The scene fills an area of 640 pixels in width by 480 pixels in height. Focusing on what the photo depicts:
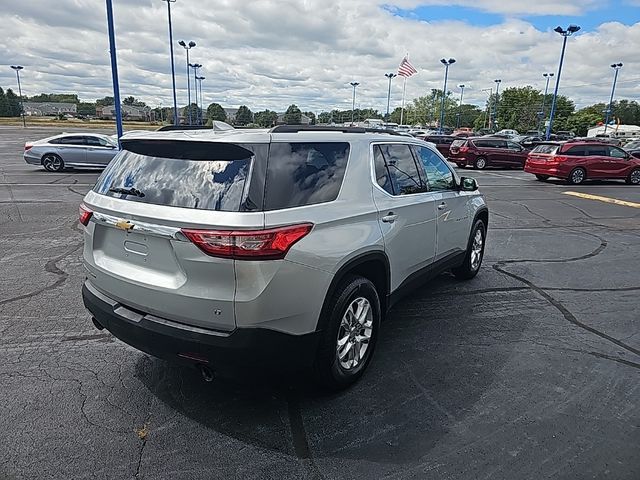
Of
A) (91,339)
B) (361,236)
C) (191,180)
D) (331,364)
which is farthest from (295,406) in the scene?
(91,339)

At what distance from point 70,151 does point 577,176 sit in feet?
62.8

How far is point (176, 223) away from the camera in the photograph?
104 inches

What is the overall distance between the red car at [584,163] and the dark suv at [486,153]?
5431 millimetres

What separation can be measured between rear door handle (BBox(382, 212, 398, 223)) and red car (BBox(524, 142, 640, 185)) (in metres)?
16.7

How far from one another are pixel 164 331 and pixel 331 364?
1.08m

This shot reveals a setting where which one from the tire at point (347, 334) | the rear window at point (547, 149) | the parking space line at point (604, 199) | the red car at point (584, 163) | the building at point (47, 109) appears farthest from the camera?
the building at point (47, 109)

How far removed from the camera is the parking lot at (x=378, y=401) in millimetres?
2645

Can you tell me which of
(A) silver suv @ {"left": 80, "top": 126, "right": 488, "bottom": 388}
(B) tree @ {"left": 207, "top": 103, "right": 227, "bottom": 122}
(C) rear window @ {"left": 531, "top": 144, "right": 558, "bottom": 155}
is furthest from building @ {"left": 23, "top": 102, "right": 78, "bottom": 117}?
(A) silver suv @ {"left": 80, "top": 126, "right": 488, "bottom": 388}

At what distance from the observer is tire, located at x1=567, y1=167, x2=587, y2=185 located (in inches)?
706

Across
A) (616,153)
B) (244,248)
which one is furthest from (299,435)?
(616,153)

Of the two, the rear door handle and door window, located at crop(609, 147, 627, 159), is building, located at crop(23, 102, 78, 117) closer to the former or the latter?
door window, located at crop(609, 147, 627, 159)

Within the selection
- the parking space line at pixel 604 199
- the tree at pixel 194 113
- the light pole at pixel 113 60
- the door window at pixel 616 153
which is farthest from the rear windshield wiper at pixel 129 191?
the tree at pixel 194 113

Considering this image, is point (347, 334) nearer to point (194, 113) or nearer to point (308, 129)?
point (308, 129)

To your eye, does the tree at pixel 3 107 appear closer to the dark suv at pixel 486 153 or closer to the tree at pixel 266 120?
the dark suv at pixel 486 153
